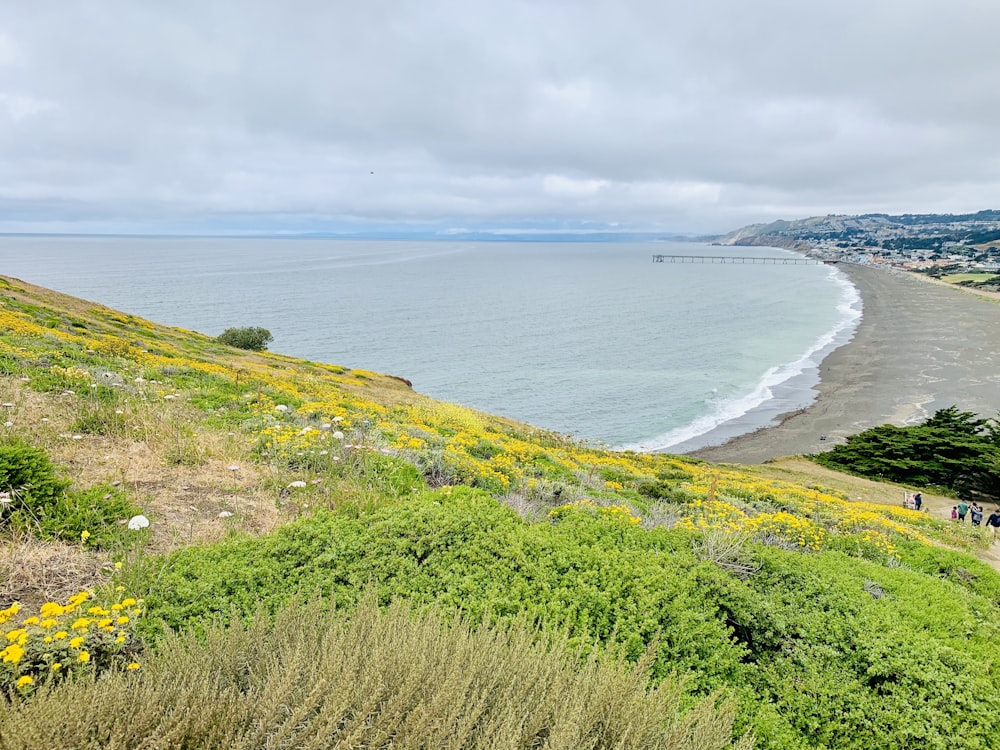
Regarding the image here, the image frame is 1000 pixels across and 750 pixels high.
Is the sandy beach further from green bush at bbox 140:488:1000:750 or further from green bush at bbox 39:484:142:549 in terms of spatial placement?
green bush at bbox 39:484:142:549

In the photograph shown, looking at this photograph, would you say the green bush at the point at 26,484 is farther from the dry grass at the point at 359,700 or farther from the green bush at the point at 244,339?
the green bush at the point at 244,339

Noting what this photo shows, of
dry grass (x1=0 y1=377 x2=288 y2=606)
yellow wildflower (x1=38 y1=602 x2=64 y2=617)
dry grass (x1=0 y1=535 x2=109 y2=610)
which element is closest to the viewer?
yellow wildflower (x1=38 y1=602 x2=64 y2=617)

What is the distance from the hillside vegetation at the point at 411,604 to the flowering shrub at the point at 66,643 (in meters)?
0.03

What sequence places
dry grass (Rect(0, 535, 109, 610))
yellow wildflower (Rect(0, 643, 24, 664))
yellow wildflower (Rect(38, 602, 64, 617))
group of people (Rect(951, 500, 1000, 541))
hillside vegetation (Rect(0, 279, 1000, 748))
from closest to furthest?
1. hillside vegetation (Rect(0, 279, 1000, 748))
2. yellow wildflower (Rect(0, 643, 24, 664))
3. yellow wildflower (Rect(38, 602, 64, 617))
4. dry grass (Rect(0, 535, 109, 610))
5. group of people (Rect(951, 500, 1000, 541))

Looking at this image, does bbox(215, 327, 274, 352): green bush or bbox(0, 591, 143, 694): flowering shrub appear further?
bbox(215, 327, 274, 352): green bush

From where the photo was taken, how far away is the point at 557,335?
69.2 m

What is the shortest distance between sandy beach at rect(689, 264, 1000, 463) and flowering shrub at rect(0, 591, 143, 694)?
32098 mm

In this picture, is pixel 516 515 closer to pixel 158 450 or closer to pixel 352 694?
pixel 352 694

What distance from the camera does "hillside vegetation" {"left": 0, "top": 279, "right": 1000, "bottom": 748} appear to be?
9.80ft

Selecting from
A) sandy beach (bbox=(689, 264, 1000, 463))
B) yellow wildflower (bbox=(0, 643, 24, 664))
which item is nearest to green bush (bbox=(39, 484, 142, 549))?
yellow wildflower (bbox=(0, 643, 24, 664))

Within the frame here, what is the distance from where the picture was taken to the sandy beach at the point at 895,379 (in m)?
36.3

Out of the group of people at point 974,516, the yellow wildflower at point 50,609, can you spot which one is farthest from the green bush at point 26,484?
the group of people at point 974,516

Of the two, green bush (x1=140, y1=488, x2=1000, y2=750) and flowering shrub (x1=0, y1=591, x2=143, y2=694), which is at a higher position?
flowering shrub (x1=0, y1=591, x2=143, y2=694)

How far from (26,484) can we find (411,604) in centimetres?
437
